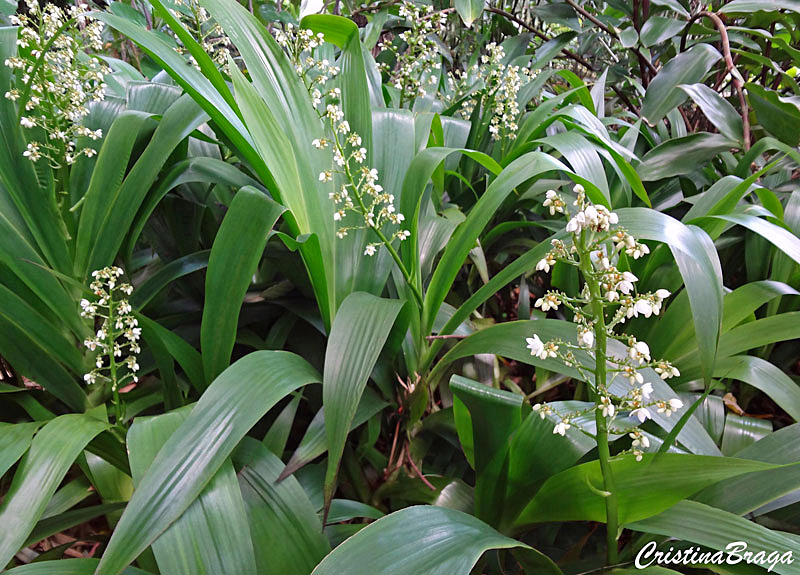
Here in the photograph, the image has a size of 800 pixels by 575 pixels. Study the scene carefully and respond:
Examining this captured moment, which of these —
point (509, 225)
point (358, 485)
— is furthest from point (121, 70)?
point (358, 485)

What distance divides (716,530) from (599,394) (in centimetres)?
22

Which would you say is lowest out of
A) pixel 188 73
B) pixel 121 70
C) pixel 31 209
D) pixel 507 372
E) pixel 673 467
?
pixel 507 372

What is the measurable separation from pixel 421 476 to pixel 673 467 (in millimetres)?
365

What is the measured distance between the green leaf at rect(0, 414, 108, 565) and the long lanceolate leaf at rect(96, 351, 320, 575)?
173 millimetres

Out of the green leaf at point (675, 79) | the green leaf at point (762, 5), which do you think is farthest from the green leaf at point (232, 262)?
the green leaf at point (762, 5)

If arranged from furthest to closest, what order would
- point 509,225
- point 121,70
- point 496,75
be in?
point 121,70
point 496,75
point 509,225

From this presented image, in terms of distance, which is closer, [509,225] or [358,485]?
[358,485]

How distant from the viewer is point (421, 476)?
0.80 meters

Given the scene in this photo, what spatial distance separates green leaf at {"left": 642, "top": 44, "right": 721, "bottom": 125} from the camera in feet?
4.58

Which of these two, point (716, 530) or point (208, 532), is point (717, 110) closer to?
point (716, 530)

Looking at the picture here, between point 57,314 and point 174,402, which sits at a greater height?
point 57,314

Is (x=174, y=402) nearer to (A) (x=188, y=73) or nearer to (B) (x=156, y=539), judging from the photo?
(B) (x=156, y=539)

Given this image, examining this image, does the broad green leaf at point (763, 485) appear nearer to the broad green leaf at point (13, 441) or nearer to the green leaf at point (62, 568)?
the green leaf at point (62, 568)

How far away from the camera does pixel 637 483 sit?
1.95ft
